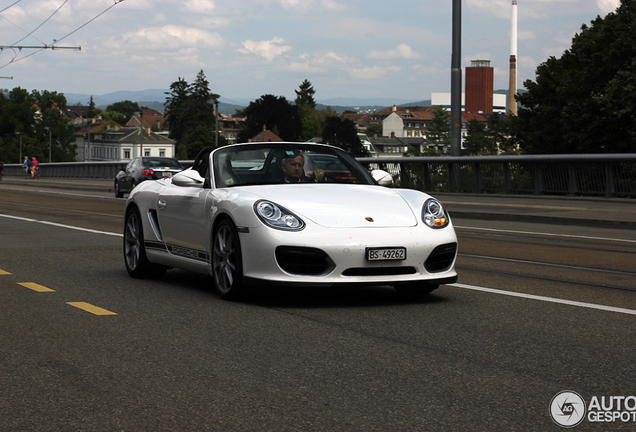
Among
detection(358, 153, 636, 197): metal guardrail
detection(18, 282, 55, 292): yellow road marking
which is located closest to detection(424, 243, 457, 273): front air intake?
detection(18, 282, 55, 292): yellow road marking

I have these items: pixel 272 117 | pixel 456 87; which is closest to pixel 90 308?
pixel 456 87

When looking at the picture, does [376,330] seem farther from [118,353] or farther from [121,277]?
[121,277]

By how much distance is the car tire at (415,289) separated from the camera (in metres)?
7.22

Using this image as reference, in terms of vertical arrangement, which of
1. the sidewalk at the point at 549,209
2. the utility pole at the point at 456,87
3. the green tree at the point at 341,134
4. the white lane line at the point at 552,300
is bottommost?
the white lane line at the point at 552,300

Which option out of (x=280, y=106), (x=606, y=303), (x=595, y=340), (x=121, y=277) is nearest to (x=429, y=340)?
(x=595, y=340)

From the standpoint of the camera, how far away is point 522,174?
22.8 meters

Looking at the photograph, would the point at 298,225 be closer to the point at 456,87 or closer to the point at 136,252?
the point at 136,252

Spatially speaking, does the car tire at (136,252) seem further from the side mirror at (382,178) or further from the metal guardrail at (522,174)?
the metal guardrail at (522,174)

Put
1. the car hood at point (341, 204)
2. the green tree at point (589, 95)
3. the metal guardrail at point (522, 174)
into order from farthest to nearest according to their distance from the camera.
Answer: the green tree at point (589, 95) < the metal guardrail at point (522, 174) < the car hood at point (341, 204)

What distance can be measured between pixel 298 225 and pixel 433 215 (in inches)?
44.2

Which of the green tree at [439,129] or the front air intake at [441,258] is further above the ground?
the green tree at [439,129]

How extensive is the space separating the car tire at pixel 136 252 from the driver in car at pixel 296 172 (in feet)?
5.97

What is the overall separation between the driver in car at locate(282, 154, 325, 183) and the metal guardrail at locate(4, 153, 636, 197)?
43.6ft

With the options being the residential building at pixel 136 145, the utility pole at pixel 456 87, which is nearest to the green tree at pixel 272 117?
the residential building at pixel 136 145
